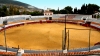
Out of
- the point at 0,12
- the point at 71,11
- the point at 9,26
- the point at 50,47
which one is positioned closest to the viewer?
the point at 50,47

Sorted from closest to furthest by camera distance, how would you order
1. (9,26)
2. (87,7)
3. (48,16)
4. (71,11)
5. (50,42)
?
(50,42) < (9,26) < (48,16) < (87,7) < (71,11)

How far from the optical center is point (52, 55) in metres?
9.37

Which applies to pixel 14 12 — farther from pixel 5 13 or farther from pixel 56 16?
pixel 56 16

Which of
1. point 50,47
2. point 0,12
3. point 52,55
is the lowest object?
point 50,47

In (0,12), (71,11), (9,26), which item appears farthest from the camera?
(71,11)

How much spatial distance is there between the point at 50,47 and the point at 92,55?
1074 centimetres

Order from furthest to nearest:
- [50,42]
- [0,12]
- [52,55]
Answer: [0,12] < [50,42] < [52,55]

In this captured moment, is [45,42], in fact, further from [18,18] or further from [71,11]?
[71,11]

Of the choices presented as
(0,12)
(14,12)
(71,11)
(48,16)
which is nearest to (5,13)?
(0,12)

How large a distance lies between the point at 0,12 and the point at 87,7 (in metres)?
29.7

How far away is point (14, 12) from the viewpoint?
186ft

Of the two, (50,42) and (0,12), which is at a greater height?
(0,12)

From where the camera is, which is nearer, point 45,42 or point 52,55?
point 52,55

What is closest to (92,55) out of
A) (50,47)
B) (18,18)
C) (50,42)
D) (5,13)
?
(50,47)
